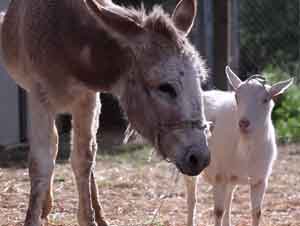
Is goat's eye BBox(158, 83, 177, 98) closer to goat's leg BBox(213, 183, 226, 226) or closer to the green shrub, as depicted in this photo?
goat's leg BBox(213, 183, 226, 226)

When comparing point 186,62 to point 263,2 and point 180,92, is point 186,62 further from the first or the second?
point 263,2

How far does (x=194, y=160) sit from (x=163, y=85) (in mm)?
400

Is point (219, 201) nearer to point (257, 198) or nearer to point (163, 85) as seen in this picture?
point (257, 198)

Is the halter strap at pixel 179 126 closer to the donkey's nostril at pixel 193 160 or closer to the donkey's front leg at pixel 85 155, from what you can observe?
the donkey's nostril at pixel 193 160

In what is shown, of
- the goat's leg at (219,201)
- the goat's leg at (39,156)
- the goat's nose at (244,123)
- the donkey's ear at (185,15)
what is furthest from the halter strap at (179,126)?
the goat's leg at (219,201)

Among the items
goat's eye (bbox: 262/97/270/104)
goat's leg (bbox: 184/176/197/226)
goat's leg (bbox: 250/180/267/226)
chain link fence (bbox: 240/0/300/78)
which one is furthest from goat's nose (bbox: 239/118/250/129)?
chain link fence (bbox: 240/0/300/78)

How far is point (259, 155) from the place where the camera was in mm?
5539

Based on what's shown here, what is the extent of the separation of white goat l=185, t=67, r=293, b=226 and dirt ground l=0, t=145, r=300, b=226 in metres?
0.60

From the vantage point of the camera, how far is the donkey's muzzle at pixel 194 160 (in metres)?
4.09

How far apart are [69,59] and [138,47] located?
0.65 metres

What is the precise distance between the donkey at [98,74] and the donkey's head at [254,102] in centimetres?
92

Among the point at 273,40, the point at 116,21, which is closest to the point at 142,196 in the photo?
the point at 116,21

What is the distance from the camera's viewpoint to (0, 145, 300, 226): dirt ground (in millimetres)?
6273

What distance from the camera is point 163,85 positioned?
4184 millimetres
